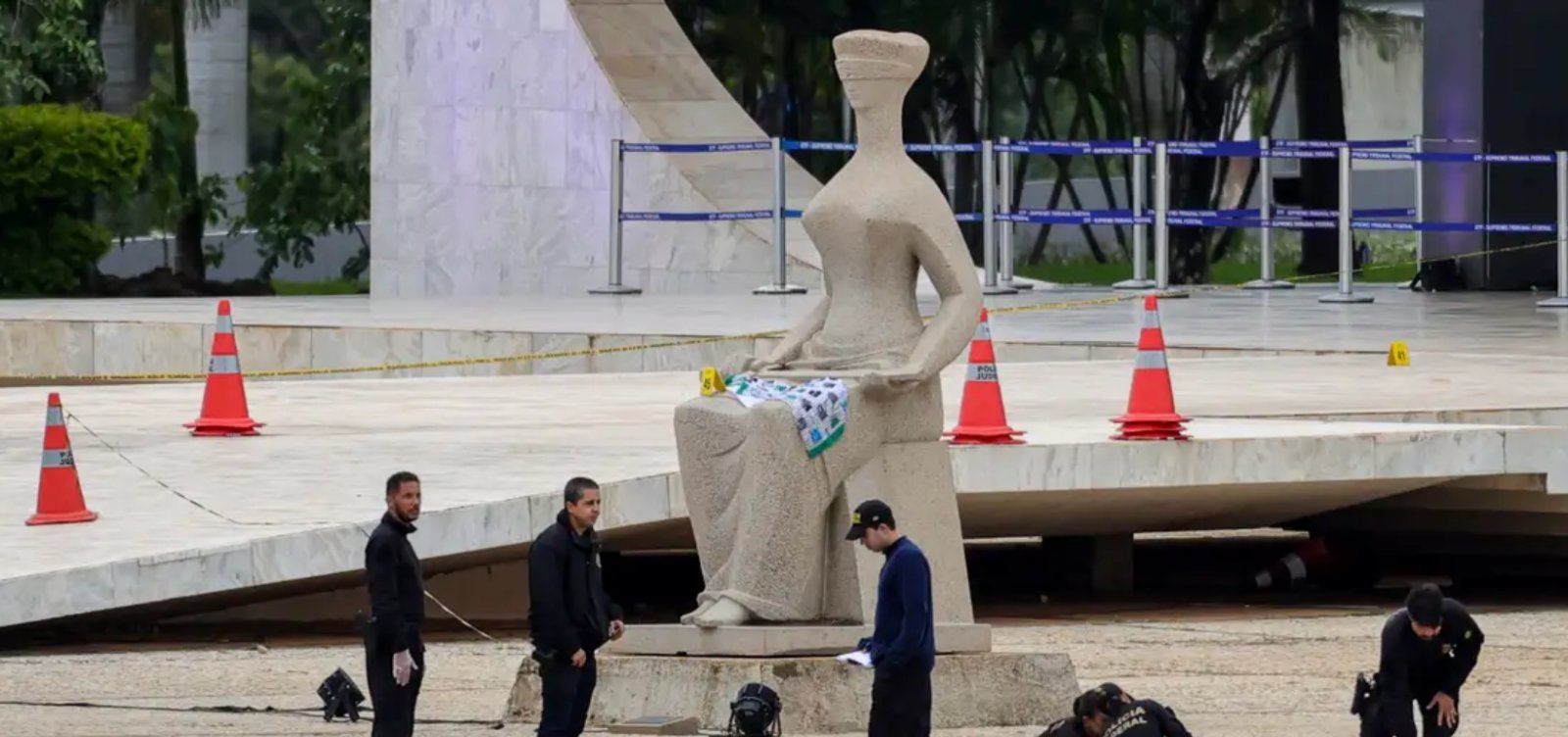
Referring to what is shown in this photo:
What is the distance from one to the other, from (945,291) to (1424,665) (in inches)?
81.1

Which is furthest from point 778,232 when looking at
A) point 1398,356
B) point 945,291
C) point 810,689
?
point 810,689

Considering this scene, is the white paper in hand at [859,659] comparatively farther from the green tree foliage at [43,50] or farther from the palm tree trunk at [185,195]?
the palm tree trunk at [185,195]

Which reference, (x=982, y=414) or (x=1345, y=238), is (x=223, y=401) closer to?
(x=982, y=414)

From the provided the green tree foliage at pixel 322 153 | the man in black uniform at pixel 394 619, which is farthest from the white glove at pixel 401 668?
the green tree foliage at pixel 322 153

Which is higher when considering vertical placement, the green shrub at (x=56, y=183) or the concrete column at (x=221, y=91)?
the concrete column at (x=221, y=91)

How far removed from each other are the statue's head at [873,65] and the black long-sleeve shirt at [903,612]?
2.02m

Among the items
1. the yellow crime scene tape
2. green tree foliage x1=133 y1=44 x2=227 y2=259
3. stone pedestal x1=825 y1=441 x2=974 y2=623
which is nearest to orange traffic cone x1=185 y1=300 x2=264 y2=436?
the yellow crime scene tape

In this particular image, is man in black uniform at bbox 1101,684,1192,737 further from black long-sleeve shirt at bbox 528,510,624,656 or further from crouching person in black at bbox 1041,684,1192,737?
black long-sleeve shirt at bbox 528,510,624,656

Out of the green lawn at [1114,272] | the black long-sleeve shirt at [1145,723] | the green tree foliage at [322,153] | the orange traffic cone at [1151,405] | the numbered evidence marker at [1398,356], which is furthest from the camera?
the green tree foliage at [322,153]

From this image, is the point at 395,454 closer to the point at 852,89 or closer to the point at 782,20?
the point at 852,89

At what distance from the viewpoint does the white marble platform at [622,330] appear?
768 inches

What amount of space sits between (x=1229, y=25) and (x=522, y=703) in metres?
21.6

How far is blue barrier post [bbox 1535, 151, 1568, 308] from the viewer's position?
22.3 meters

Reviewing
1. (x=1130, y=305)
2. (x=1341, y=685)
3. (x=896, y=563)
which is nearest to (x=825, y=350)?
(x=896, y=563)
